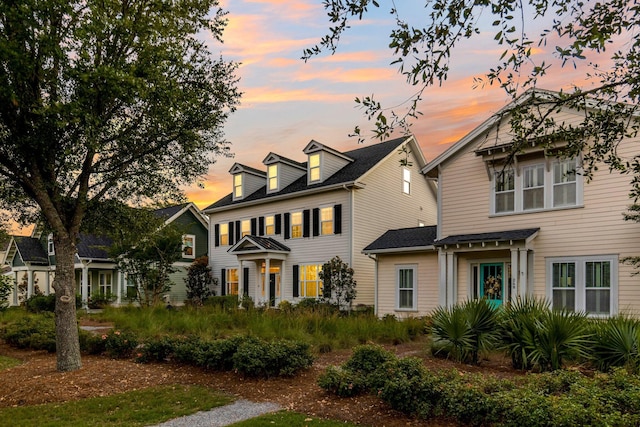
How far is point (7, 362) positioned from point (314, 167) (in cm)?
1608

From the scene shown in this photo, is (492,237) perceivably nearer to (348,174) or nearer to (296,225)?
(348,174)

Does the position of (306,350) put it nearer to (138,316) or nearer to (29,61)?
(29,61)

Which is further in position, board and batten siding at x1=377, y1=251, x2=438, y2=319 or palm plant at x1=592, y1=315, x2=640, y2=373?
board and batten siding at x1=377, y1=251, x2=438, y2=319

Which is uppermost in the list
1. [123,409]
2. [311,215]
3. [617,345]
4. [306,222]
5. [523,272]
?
[311,215]

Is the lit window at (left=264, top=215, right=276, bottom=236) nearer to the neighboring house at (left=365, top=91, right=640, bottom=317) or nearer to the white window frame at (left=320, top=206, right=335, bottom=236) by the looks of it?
the white window frame at (left=320, top=206, right=335, bottom=236)

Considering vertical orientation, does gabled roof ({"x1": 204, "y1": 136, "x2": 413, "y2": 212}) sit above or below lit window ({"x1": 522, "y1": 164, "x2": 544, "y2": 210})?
above

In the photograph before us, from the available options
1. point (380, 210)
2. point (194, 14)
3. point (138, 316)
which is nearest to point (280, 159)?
point (380, 210)

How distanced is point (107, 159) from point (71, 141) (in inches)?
46.6

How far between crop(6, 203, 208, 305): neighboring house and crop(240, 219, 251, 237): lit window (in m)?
4.75

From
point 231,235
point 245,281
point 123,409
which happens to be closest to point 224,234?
point 231,235

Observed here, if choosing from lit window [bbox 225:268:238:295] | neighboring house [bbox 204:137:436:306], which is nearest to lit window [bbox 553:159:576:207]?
neighboring house [bbox 204:137:436:306]

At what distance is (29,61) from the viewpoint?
8141 millimetres

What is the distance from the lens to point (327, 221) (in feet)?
76.8

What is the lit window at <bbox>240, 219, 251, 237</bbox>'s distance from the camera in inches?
1078
